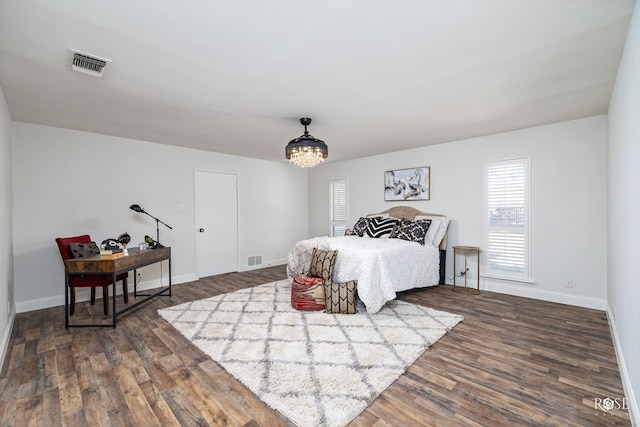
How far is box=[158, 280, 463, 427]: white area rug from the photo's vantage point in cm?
191

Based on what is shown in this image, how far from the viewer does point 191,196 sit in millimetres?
5168

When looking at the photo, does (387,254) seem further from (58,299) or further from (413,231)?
(58,299)

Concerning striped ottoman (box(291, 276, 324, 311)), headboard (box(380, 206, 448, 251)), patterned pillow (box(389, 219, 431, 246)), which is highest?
headboard (box(380, 206, 448, 251))

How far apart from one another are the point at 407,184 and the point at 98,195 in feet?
16.2

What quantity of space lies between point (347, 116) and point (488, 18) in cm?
182

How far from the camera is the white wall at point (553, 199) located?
3557 mm

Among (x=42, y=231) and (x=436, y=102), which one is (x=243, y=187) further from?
(x=436, y=102)

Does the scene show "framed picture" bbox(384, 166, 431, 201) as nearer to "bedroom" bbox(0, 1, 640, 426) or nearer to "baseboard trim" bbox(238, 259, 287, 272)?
"bedroom" bbox(0, 1, 640, 426)

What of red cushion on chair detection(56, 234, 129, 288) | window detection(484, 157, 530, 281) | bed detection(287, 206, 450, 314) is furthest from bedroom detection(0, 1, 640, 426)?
red cushion on chair detection(56, 234, 129, 288)

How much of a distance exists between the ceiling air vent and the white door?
3.05 m

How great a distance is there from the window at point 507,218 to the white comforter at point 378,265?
821 mm

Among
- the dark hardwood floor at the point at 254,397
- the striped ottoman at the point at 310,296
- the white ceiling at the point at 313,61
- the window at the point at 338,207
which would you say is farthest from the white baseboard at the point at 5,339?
the window at the point at 338,207

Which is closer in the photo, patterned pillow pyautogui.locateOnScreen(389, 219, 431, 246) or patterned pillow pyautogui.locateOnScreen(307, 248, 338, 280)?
patterned pillow pyautogui.locateOnScreen(307, 248, 338, 280)

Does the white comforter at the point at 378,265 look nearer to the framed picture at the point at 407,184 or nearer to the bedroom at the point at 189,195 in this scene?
the bedroom at the point at 189,195
